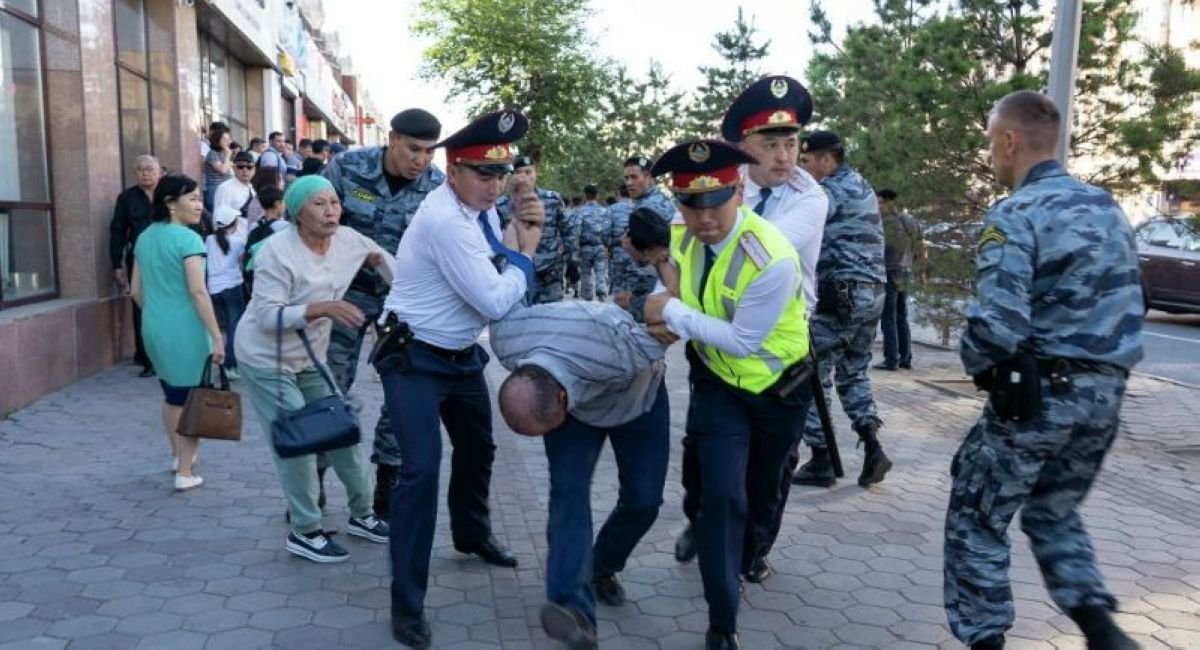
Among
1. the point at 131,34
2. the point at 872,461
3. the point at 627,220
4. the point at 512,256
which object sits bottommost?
the point at 872,461

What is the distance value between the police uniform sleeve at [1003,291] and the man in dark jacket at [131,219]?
756cm

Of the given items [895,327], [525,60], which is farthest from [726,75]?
[895,327]

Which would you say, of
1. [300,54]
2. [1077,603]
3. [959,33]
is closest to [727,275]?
[1077,603]

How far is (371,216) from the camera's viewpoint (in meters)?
4.68

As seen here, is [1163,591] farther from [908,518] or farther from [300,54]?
[300,54]

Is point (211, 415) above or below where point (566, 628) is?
above

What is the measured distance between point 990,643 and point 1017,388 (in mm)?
836

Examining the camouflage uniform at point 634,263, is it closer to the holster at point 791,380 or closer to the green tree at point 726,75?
the holster at point 791,380

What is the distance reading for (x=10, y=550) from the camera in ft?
Answer: 14.4

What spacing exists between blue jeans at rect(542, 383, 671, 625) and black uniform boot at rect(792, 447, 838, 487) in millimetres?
2226

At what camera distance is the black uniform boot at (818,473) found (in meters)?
5.56

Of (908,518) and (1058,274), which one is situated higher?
(1058,274)

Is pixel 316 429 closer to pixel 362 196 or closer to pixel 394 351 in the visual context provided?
pixel 394 351

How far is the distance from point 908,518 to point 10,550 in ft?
14.2
